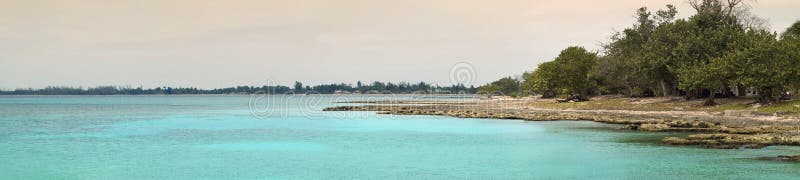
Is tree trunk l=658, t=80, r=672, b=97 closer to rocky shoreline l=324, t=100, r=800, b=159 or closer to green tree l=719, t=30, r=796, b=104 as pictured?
rocky shoreline l=324, t=100, r=800, b=159

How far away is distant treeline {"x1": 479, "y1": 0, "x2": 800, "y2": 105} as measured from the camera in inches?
2446

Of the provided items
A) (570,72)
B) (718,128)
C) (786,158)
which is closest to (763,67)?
(718,128)

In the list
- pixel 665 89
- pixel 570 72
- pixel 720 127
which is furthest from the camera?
pixel 570 72

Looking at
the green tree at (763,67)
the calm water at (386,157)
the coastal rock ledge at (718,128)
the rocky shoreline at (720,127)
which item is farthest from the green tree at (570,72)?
the calm water at (386,157)

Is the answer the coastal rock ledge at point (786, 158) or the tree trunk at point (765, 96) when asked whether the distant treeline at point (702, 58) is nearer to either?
the tree trunk at point (765, 96)

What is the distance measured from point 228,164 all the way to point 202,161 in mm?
2467

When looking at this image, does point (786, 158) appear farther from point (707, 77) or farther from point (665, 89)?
point (665, 89)

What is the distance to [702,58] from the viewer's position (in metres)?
73.4

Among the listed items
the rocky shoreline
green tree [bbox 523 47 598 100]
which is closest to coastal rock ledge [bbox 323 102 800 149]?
the rocky shoreline

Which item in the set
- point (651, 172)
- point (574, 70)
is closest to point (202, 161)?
point (651, 172)

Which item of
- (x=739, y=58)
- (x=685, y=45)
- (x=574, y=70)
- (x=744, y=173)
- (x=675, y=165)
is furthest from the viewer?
(x=574, y=70)

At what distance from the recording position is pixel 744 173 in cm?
2711

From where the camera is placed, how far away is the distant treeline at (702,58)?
62.1 metres

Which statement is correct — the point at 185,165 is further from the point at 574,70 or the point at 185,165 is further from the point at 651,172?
the point at 574,70
